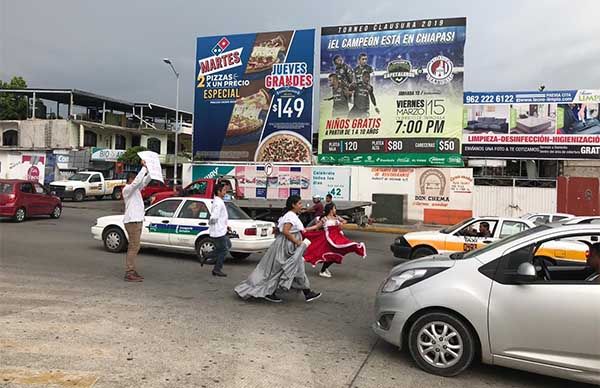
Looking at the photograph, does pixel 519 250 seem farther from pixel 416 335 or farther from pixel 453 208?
pixel 453 208

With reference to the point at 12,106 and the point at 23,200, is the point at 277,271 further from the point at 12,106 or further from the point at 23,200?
the point at 12,106

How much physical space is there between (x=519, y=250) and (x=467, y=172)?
2086cm

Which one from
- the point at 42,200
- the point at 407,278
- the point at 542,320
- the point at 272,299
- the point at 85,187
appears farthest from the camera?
the point at 85,187

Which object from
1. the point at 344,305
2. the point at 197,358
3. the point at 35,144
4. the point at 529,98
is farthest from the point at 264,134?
the point at 35,144

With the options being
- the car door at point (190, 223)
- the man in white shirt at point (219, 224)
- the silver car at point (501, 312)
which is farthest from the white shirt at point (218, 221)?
the silver car at point (501, 312)

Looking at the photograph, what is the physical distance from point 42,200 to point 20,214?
119 centimetres

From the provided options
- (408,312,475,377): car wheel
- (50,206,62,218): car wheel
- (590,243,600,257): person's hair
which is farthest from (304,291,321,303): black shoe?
(50,206,62,218): car wheel

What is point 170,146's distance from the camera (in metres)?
62.3

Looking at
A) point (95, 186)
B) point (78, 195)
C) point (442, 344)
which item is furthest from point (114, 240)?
point (95, 186)

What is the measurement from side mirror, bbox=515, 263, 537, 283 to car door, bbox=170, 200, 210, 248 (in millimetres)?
7757

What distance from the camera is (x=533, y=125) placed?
1206 inches

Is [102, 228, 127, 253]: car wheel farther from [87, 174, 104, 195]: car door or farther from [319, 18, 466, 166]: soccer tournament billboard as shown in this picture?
[87, 174, 104, 195]: car door

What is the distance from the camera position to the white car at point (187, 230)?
11.2m

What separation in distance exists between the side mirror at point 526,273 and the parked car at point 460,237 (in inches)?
255
